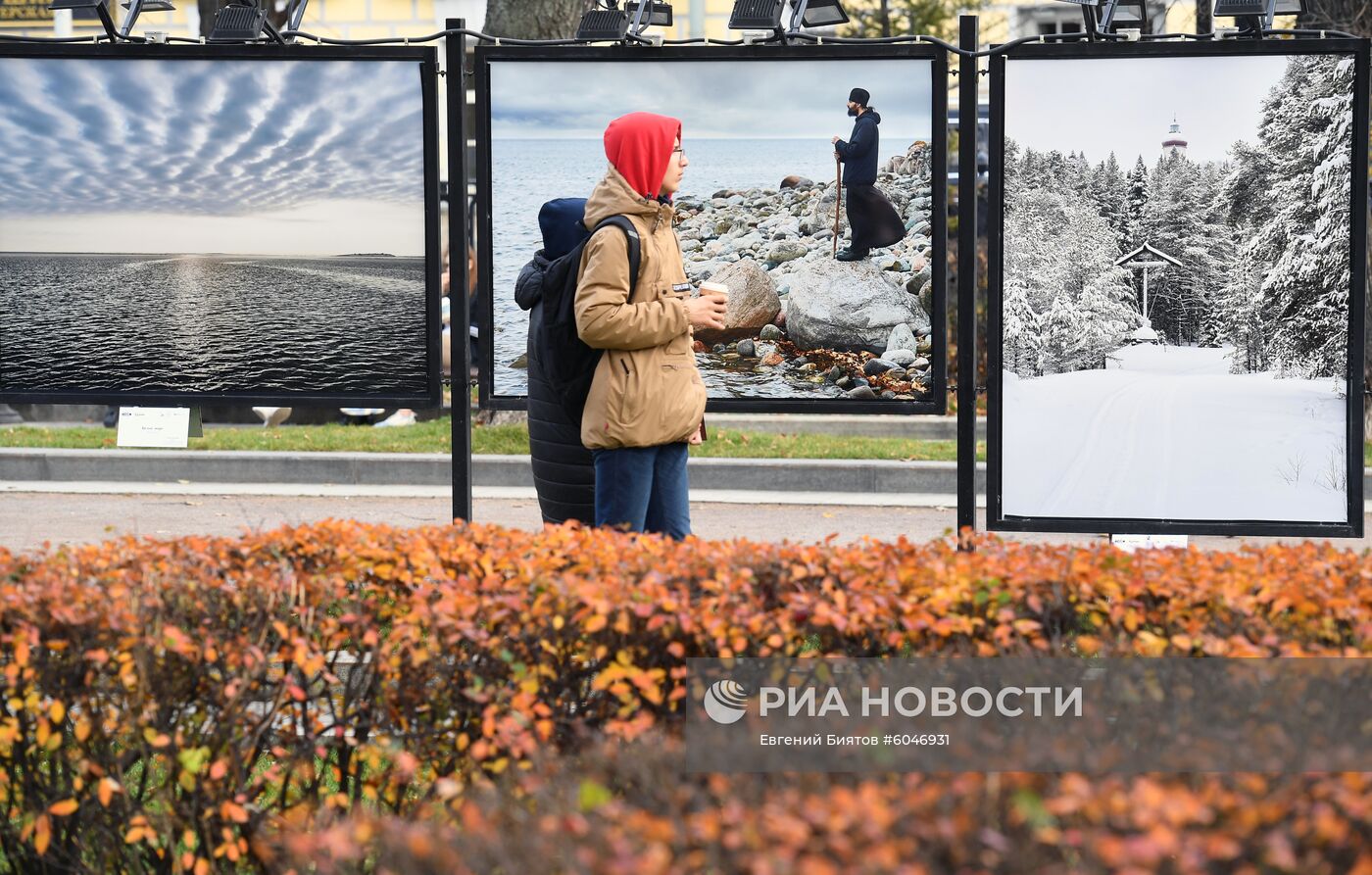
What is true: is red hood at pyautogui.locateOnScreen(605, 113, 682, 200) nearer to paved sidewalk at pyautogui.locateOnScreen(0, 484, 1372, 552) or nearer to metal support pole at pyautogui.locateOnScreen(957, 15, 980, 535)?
metal support pole at pyautogui.locateOnScreen(957, 15, 980, 535)

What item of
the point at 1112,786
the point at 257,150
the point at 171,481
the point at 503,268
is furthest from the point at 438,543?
the point at 171,481

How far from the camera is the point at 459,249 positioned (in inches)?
242

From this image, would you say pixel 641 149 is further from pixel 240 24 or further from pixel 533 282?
pixel 240 24

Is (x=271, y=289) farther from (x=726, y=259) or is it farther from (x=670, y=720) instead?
(x=670, y=720)

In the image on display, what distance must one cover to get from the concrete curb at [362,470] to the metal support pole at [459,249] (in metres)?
5.74

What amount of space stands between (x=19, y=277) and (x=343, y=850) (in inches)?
191

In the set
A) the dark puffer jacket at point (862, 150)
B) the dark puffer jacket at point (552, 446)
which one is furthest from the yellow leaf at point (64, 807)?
the dark puffer jacket at point (862, 150)

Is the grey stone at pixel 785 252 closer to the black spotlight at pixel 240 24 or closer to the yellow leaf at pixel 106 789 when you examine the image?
the black spotlight at pixel 240 24

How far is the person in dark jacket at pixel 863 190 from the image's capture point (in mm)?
6082

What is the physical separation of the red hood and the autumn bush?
1.91 metres

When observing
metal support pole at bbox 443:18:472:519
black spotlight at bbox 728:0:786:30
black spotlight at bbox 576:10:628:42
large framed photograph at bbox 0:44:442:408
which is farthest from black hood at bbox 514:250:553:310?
black spotlight at bbox 728:0:786:30

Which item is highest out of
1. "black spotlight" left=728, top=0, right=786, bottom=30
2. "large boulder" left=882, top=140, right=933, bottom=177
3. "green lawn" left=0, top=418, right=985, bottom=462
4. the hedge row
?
"black spotlight" left=728, top=0, right=786, bottom=30

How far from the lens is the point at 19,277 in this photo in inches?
251

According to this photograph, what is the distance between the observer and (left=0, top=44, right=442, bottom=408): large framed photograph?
20.4 ft
